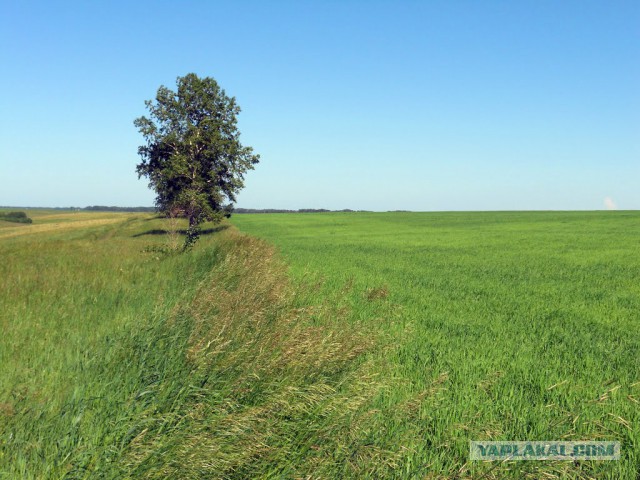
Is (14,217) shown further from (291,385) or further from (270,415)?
(270,415)

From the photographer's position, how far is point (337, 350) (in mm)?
5293

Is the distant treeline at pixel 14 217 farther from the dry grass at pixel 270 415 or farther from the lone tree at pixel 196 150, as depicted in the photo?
the dry grass at pixel 270 415

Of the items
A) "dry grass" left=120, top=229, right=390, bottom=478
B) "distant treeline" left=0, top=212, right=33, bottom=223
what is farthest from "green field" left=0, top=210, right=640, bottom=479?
"distant treeline" left=0, top=212, right=33, bottom=223

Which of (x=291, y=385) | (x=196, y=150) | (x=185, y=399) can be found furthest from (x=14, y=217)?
(x=291, y=385)

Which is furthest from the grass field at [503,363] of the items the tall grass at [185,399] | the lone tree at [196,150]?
the lone tree at [196,150]

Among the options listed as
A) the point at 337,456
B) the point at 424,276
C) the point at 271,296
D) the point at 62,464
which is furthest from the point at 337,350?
the point at 424,276

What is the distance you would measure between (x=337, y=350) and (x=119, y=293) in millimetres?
6914

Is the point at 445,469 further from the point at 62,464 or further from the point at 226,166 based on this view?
the point at 226,166

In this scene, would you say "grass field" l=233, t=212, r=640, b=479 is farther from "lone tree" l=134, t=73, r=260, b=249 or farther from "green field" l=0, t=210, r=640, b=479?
"lone tree" l=134, t=73, r=260, b=249

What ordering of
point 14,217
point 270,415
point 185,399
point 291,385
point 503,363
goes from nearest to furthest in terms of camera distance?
point 270,415 < point 185,399 < point 291,385 < point 503,363 < point 14,217

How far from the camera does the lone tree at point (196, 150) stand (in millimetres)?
40312

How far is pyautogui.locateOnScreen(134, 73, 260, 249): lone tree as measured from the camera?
40.3m

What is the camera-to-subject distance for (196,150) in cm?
4122

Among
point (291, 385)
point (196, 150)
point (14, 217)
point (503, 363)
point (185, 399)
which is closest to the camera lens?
point (185, 399)
